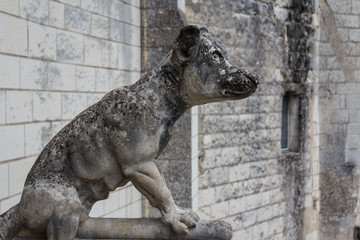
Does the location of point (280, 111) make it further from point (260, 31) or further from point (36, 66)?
point (36, 66)

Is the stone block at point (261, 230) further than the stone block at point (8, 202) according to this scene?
Yes

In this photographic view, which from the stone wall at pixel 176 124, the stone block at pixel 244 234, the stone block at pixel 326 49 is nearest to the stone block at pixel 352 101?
the stone block at pixel 326 49

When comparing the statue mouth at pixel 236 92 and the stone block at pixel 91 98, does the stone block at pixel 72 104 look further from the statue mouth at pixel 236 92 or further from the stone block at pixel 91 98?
the statue mouth at pixel 236 92

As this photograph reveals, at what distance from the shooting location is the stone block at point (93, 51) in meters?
5.07

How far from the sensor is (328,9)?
933cm

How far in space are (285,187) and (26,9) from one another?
5916 mm

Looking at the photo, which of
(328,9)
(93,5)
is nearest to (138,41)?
(93,5)

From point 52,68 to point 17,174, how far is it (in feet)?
3.30

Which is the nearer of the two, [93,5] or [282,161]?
[93,5]

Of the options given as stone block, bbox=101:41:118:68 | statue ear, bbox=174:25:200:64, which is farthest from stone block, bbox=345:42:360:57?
statue ear, bbox=174:25:200:64

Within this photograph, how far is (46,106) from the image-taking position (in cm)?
437

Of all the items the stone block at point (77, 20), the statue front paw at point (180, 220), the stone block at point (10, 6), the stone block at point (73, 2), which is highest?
the stone block at point (73, 2)

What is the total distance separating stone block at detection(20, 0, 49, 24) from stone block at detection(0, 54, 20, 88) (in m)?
0.38

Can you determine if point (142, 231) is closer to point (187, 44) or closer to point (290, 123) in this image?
point (187, 44)
